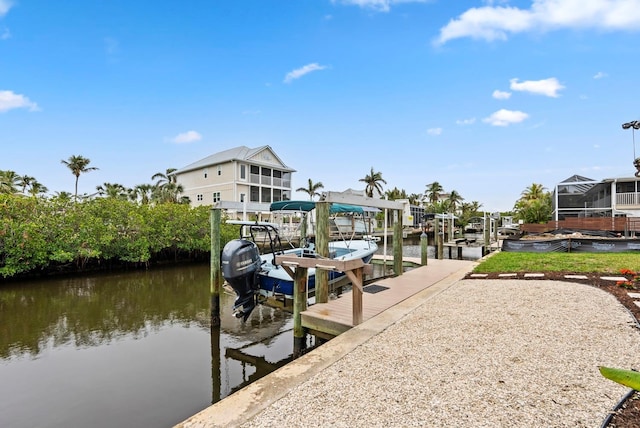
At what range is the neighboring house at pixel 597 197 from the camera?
25.7 meters

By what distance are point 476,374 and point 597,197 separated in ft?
123

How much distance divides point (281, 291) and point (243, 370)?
200 centimetres

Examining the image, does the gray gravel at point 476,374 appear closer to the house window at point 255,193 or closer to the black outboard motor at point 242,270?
the black outboard motor at point 242,270

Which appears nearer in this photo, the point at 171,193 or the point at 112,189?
the point at 171,193

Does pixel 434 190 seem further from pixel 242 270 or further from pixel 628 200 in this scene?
pixel 242 270

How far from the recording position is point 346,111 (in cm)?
2188

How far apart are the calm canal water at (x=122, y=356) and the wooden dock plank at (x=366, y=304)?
48.8 inches

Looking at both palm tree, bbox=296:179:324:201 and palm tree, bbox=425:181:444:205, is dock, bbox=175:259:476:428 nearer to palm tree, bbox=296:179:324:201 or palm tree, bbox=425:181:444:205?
palm tree, bbox=296:179:324:201

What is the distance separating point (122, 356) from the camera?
6.88m

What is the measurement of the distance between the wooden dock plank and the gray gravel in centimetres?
84

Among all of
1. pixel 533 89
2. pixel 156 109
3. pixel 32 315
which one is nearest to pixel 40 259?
pixel 32 315

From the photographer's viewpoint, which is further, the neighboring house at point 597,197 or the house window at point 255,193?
the house window at point 255,193

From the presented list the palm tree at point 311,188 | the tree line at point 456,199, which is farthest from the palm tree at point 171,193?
the palm tree at point 311,188

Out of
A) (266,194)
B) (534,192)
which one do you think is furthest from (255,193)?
(534,192)
